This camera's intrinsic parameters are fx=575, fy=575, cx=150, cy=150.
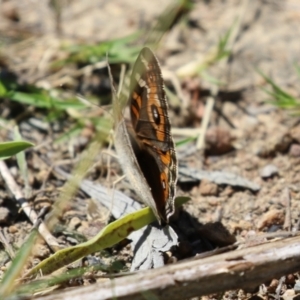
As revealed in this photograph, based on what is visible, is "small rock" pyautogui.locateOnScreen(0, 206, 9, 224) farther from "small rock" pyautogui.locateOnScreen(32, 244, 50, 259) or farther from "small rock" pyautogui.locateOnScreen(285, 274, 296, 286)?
"small rock" pyautogui.locateOnScreen(285, 274, 296, 286)

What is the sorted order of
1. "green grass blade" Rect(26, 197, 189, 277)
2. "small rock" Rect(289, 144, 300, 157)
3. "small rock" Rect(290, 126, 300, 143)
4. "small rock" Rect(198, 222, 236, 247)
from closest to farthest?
"green grass blade" Rect(26, 197, 189, 277), "small rock" Rect(198, 222, 236, 247), "small rock" Rect(289, 144, 300, 157), "small rock" Rect(290, 126, 300, 143)

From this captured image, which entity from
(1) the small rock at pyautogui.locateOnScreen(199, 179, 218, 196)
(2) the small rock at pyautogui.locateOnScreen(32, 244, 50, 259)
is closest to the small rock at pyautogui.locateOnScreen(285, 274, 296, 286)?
(1) the small rock at pyautogui.locateOnScreen(199, 179, 218, 196)

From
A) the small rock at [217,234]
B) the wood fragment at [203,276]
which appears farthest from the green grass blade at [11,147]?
the small rock at [217,234]

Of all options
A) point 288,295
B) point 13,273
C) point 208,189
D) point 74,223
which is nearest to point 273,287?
point 288,295

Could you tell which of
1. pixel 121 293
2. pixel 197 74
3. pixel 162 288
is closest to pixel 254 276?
pixel 162 288

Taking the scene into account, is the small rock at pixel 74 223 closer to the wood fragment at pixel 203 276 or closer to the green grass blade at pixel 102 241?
the green grass blade at pixel 102 241

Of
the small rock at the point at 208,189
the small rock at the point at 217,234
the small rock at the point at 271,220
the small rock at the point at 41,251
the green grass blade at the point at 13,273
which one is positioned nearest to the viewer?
the green grass blade at the point at 13,273

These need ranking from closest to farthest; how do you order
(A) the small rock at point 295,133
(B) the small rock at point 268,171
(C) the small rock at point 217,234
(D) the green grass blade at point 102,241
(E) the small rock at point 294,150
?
1. (D) the green grass blade at point 102,241
2. (C) the small rock at point 217,234
3. (B) the small rock at point 268,171
4. (E) the small rock at point 294,150
5. (A) the small rock at point 295,133

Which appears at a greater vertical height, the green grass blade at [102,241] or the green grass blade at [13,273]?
the green grass blade at [13,273]
